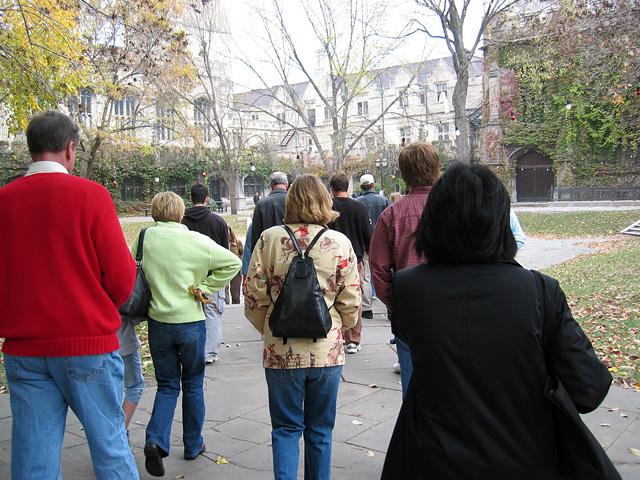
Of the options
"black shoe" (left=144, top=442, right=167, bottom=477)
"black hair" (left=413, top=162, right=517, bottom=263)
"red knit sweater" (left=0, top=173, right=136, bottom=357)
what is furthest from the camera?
"black shoe" (left=144, top=442, right=167, bottom=477)

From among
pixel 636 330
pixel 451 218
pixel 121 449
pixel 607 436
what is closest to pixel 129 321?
pixel 121 449

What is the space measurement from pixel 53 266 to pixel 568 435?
212 cm

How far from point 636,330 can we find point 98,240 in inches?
272

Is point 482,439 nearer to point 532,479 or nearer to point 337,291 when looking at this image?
point 532,479

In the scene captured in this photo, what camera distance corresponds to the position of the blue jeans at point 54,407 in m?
2.41

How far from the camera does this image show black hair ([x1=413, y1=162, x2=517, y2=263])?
6.05 feet

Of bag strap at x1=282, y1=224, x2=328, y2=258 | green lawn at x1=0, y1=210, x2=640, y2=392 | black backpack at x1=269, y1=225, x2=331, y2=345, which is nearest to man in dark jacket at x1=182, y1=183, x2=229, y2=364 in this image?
green lawn at x1=0, y1=210, x2=640, y2=392

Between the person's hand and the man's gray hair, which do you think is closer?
the person's hand

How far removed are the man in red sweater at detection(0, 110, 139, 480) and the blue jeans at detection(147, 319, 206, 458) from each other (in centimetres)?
103

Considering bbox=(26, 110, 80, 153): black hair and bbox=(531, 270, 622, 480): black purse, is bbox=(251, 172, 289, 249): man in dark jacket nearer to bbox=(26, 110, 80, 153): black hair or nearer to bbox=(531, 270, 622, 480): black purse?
bbox=(26, 110, 80, 153): black hair

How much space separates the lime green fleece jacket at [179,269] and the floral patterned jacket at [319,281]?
702 millimetres

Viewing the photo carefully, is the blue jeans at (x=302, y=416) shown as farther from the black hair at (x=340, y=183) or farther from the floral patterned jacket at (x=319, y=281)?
the black hair at (x=340, y=183)

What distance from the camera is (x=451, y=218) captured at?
1.88 metres

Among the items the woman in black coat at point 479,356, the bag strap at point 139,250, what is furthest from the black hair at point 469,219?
the bag strap at point 139,250
